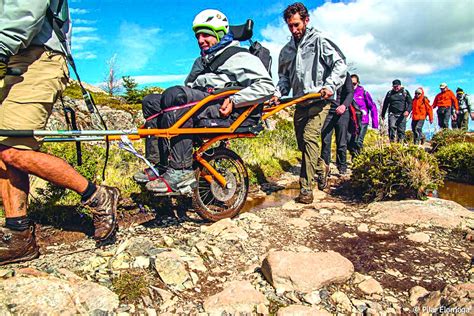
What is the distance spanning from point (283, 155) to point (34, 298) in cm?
748

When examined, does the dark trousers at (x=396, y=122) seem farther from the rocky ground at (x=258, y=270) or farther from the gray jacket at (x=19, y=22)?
the gray jacket at (x=19, y=22)

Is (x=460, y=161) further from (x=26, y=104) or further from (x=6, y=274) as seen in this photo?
(x=6, y=274)

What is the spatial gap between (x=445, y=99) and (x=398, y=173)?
12101mm

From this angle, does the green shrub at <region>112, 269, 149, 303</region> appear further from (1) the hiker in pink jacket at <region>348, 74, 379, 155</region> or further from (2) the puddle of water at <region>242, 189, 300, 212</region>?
(1) the hiker in pink jacket at <region>348, 74, 379, 155</region>

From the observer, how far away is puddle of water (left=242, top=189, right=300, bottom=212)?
5320 mm

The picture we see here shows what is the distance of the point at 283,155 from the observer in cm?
905

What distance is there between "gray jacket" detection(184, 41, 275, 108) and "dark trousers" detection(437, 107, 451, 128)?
550 inches

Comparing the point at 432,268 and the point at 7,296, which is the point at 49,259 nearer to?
the point at 7,296

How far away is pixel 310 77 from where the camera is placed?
5.45m

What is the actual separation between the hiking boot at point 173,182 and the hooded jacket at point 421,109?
13.0 m

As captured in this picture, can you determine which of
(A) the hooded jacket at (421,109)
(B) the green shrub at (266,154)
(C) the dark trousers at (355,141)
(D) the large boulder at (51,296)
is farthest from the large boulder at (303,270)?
(A) the hooded jacket at (421,109)

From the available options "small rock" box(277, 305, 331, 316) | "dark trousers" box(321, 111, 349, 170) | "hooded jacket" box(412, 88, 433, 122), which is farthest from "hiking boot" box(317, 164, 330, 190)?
"hooded jacket" box(412, 88, 433, 122)

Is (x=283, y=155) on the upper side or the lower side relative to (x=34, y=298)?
upper

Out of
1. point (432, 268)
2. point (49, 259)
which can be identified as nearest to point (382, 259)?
point (432, 268)
